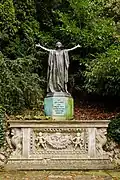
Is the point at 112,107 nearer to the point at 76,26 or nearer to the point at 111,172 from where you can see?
the point at 76,26

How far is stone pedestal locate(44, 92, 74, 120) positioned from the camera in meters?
11.5

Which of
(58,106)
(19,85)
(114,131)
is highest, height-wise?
(19,85)

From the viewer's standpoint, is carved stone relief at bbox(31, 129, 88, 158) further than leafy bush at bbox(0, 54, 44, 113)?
No

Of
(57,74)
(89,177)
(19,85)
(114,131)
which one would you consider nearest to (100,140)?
(114,131)

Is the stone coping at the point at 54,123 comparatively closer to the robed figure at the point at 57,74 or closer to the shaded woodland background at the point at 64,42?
the robed figure at the point at 57,74

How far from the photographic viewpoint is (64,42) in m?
17.3

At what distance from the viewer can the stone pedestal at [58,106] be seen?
1150cm

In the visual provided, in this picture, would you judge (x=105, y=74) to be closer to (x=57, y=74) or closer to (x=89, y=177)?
(x=57, y=74)

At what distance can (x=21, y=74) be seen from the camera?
50.3 ft

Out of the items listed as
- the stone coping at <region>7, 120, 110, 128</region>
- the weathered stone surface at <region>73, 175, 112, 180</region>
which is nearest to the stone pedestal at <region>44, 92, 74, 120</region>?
the stone coping at <region>7, 120, 110, 128</region>

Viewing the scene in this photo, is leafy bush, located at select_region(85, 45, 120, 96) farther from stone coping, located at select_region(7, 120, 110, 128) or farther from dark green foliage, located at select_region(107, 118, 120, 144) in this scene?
stone coping, located at select_region(7, 120, 110, 128)

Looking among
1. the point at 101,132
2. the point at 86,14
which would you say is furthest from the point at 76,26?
the point at 101,132

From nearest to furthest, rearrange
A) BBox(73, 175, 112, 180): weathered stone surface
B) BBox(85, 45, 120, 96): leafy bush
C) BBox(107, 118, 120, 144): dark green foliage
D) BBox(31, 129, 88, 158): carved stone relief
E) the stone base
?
BBox(73, 175, 112, 180): weathered stone surface
the stone base
BBox(31, 129, 88, 158): carved stone relief
BBox(107, 118, 120, 144): dark green foliage
BBox(85, 45, 120, 96): leafy bush

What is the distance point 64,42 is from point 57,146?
7211 millimetres
